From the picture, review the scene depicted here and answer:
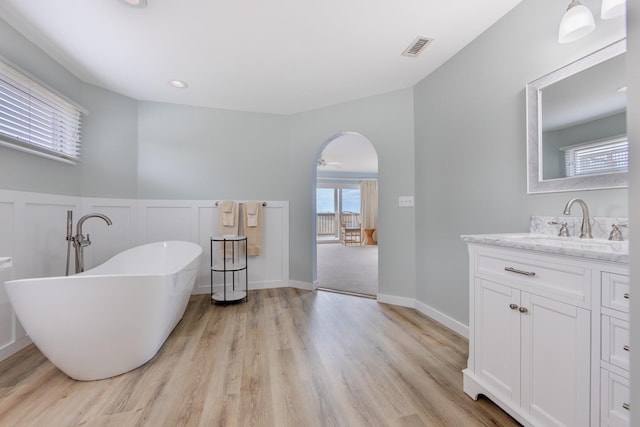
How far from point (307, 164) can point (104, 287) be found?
2.47 meters

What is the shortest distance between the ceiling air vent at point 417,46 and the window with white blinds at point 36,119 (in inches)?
109

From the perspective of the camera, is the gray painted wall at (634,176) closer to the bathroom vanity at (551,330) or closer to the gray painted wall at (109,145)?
the bathroom vanity at (551,330)

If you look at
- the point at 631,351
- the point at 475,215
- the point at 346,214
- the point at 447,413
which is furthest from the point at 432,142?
the point at 346,214

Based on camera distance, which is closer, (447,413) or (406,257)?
(447,413)

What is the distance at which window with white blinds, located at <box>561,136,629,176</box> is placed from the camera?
126 cm

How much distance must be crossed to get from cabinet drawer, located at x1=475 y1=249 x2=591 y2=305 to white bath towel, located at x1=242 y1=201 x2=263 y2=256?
2.49 meters

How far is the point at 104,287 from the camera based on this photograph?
4.90 feet

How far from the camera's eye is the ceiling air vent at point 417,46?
206 centimetres

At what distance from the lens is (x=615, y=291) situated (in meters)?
0.92

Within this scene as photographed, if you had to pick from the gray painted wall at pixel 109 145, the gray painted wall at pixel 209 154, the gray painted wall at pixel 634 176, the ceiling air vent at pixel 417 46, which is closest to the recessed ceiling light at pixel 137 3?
the gray painted wall at pixel 109 145

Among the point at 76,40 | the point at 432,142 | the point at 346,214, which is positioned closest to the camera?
the point at 76,40

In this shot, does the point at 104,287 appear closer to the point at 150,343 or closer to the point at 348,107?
the point at 150,343

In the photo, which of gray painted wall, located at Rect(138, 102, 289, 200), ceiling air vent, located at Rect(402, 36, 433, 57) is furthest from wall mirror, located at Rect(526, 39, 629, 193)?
gray painted wall, located at Rect(138, 102, 289, 200)

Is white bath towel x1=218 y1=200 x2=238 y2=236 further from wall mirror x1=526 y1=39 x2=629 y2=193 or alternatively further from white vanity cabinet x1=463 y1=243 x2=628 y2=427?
wall mirror x1=526 y1=39 x2=629 y2=193
